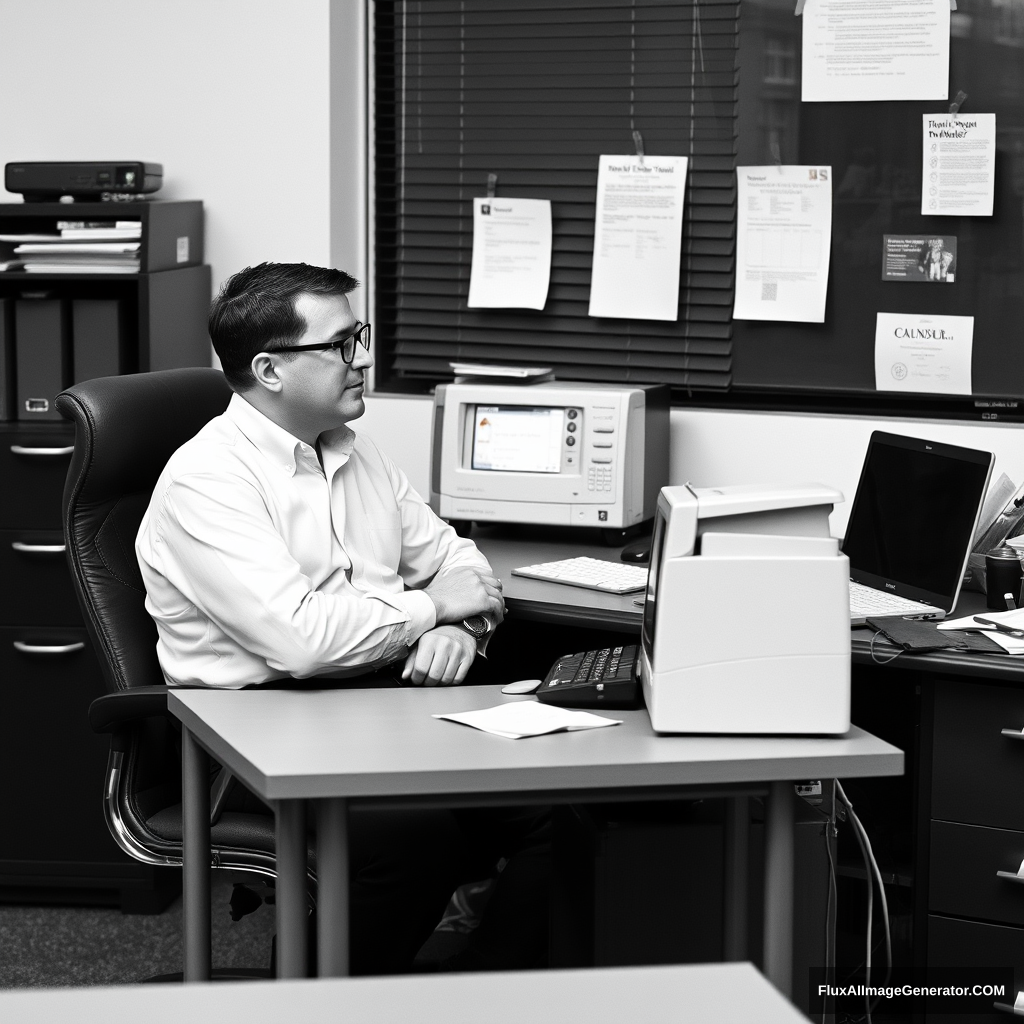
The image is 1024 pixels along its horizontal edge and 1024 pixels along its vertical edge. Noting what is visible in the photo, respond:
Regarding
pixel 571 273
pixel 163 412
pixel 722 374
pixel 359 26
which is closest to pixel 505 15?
pixel 359 26

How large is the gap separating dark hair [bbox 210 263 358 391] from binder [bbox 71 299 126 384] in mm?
730

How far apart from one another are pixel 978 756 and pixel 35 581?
189cm

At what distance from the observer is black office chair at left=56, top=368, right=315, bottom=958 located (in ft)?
7.08

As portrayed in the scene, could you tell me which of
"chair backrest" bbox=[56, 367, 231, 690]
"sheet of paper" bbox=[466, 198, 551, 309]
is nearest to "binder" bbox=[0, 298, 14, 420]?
"chair backrest" bbox=[56, 367, 231, 690]

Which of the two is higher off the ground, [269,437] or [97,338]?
[97,338]

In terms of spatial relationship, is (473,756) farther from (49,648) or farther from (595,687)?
(49,648)

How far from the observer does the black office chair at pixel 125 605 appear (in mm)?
2158

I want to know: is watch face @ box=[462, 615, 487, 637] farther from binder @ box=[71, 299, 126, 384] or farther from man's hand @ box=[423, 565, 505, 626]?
binder @ box=[71, 299, 126, 384]

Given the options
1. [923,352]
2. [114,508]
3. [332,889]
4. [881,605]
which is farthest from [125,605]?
[923,352]

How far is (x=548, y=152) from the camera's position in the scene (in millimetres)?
3162

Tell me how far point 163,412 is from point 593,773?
1.11 meters

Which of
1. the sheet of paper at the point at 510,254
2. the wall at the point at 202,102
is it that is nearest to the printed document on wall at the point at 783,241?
the sheet of paper at the point at 510,254

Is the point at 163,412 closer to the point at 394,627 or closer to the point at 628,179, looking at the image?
the point at 394,627

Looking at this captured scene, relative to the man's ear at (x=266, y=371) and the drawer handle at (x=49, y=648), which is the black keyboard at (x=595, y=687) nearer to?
the man's ear at (x=266, y=371)
